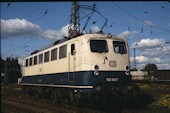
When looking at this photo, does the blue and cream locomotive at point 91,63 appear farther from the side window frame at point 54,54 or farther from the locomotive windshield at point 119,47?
the side window frame at point 54,54

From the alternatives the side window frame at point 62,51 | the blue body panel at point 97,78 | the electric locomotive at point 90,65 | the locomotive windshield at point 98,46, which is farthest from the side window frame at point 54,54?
the locomotive windshield at point 98,46

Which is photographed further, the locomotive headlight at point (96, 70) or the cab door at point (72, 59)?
the cab door at point (72, 59)

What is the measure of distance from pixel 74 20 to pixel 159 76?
35.9 meters

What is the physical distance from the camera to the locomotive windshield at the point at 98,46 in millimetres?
13442

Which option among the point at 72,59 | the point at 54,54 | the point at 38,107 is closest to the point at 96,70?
the point at 72,59

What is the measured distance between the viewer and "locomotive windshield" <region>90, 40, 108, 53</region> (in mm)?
13442

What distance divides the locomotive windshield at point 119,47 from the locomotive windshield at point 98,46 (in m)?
0.55

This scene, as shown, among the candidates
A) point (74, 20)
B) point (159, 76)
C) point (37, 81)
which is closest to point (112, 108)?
point (37, 81)

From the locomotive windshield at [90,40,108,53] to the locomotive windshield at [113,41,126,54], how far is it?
0.55m

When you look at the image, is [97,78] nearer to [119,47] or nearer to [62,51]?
[119,47]

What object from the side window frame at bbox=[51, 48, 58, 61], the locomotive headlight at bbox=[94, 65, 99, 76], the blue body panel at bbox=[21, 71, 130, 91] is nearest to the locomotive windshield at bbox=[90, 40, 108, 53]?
Result: the locomotive headlight at bbox=[94, 65, 99, 76]

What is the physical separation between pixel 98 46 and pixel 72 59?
1.50 meters

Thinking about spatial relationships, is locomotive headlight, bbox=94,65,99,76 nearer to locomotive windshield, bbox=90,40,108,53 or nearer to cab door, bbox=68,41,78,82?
locomotive windshield, bbox=90,40,108,53

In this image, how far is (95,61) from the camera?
42.7ft
